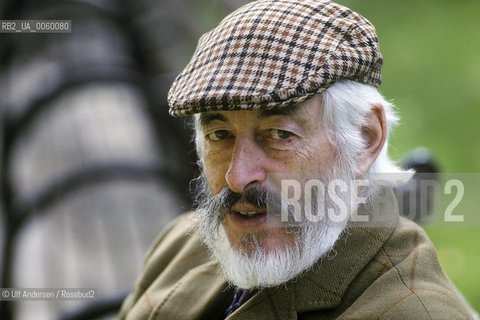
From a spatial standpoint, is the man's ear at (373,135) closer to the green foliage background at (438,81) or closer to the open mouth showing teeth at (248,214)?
the open mouth showing teeth at (248,214)

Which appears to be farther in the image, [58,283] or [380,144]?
[58,283]

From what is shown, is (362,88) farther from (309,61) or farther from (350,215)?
(350,215)

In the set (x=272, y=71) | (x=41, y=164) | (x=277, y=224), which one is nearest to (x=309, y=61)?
(x=272, y=71)

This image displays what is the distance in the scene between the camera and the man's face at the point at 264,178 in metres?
2.33

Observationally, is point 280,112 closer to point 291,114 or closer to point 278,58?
point 291,114

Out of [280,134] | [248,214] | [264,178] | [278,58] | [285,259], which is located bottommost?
[285,259]

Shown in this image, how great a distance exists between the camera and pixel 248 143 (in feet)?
7.73

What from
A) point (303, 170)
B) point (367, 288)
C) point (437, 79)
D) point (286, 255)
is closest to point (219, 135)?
point (303, 170)

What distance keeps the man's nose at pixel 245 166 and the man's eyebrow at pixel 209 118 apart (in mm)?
97

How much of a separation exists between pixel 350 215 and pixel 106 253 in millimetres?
1544

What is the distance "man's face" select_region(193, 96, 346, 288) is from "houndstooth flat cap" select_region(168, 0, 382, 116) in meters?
0.09

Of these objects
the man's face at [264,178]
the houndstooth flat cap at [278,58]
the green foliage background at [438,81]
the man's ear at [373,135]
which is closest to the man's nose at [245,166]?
the man's face at [264,178]

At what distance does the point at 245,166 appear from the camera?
7.64ft

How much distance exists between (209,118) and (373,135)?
521mm
